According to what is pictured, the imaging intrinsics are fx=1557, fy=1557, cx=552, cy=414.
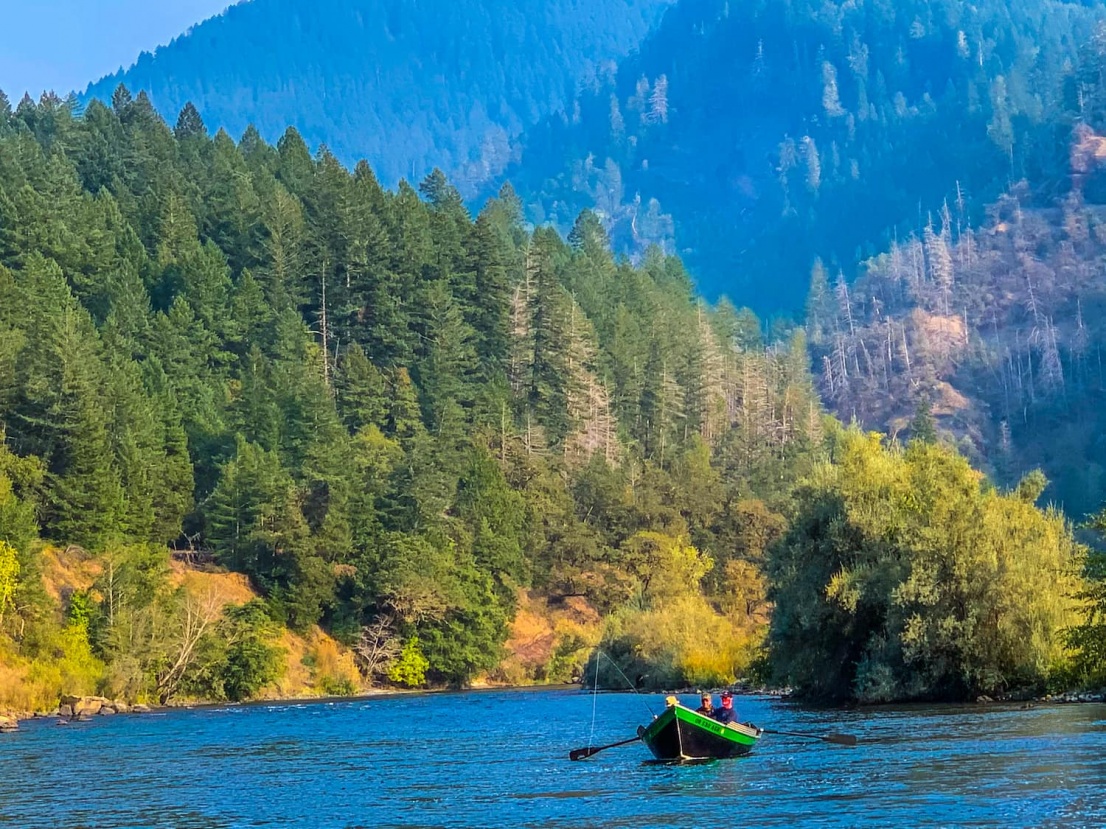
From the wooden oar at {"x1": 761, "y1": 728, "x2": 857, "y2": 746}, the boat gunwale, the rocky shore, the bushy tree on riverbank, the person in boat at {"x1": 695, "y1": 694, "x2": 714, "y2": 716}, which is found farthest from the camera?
the rocky shore

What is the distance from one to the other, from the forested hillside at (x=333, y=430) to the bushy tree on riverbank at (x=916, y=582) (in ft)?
87.2

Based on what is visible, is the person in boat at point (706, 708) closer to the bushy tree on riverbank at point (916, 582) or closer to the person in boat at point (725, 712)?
the person in boat at point (725, 712)

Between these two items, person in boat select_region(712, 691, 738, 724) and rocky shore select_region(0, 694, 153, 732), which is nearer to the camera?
person in boat select_region(712, 691, 738, 724)

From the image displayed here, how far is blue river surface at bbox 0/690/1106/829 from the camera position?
3853 centimetres

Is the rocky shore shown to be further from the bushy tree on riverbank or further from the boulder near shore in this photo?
the bushy tree on riverbank

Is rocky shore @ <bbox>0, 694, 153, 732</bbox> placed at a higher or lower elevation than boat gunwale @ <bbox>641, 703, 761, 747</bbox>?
higher

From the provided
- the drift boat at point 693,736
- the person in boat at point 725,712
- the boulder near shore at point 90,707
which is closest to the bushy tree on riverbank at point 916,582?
the person in boat at point 725,712

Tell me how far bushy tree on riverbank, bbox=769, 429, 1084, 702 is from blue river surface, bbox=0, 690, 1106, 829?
2667 millimetres

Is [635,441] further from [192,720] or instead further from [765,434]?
[192,720]

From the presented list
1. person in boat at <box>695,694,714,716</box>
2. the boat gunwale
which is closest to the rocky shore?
person in boat at <box>695,694,714,716</box>

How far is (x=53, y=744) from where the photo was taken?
63938mm

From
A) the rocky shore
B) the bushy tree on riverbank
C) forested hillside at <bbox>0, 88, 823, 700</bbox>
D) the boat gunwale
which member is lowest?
the boat gunwale

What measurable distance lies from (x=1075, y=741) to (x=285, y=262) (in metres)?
117

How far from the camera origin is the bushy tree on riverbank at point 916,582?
64.2 m
